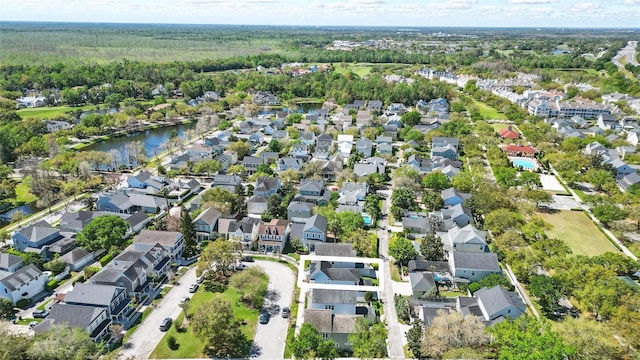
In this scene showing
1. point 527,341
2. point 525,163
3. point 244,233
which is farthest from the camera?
point 525,163

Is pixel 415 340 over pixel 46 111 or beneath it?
beneath

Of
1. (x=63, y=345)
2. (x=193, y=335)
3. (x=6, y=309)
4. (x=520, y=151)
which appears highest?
(x=63, y=345)

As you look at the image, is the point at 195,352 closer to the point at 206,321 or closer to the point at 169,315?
the point at 206,321

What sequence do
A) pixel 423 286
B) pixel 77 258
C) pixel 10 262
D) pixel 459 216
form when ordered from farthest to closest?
pixel 459 216
pixel 77 258
pixel 10 262
pixel 423 286

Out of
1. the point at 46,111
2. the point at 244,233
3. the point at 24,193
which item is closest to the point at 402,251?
the point at 244,233

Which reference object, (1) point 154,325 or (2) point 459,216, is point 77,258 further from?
(2) point 459,216

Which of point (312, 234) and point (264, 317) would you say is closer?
point (264, 317)

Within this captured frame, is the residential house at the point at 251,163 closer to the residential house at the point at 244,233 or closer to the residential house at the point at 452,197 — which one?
the residential house at the point at 244,233

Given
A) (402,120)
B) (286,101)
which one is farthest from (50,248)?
(286,101)
